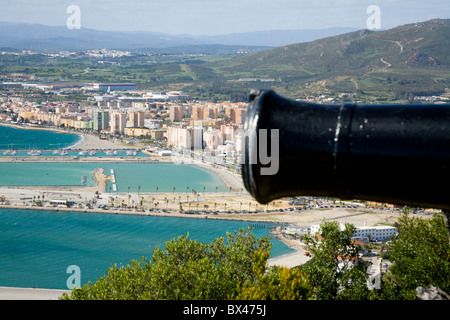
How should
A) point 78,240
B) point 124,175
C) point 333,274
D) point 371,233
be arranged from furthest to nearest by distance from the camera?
point 124,175, point 371,233, point 78,240, point 333,274

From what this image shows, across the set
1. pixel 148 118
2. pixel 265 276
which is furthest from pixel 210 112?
pixel 265 276

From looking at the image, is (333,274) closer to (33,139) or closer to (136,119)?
(33,139)

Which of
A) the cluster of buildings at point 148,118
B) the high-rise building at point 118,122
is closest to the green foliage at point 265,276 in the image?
the cluster of buildings at point 148,118

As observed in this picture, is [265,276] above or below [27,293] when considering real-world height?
above

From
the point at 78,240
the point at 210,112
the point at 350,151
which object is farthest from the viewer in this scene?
the point at 210,112

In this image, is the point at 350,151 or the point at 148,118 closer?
the point at 350,151

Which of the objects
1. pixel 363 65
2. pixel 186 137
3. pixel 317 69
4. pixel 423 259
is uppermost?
pixel 363 65

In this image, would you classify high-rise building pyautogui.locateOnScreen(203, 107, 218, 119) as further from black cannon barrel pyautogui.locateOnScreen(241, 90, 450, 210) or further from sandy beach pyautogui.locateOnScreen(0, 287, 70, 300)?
black cannon barrel pyautogui.locateOnScreen(241, 90, 450, 210)

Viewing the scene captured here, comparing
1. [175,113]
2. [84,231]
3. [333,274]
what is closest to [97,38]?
[175,113]
